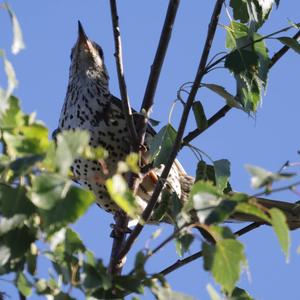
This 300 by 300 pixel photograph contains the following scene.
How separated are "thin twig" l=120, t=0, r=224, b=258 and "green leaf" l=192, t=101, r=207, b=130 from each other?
0.27 meters

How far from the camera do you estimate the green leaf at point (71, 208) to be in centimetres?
222

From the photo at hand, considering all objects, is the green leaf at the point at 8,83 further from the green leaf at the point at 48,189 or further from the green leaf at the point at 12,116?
the green leaf at the point at 48,189

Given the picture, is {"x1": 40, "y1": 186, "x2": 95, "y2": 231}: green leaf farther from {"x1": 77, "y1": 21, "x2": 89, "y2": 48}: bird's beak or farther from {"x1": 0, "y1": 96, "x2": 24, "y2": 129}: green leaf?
{"x1": 77, "y1": 21, "x2": 89, "y2": 48}: bird's beak

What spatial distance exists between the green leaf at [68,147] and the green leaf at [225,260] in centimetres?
54

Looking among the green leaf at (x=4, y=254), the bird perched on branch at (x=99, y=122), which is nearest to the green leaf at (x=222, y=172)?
the bird perched on branch at (x=99, y=122)

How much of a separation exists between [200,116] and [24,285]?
1565 mm

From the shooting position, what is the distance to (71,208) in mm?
2234

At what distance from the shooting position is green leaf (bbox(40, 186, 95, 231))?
222 cm

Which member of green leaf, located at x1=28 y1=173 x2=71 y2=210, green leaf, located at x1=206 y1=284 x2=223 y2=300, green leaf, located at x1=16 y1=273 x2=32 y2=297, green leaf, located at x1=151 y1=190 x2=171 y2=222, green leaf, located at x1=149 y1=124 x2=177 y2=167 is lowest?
green leaf, located at x1=206 y1=284 x2=223 y2=300

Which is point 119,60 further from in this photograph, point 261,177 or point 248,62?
point 261,177

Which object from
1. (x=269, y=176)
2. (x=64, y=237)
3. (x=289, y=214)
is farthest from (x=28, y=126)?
(x=289, y=214)

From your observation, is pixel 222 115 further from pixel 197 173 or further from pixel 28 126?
pixel 28 126

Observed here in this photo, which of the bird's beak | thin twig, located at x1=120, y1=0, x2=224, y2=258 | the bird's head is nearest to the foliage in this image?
thin twig, located at x1=120, y1=0, x2=224, y2=258

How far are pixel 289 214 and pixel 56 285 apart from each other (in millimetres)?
2780
